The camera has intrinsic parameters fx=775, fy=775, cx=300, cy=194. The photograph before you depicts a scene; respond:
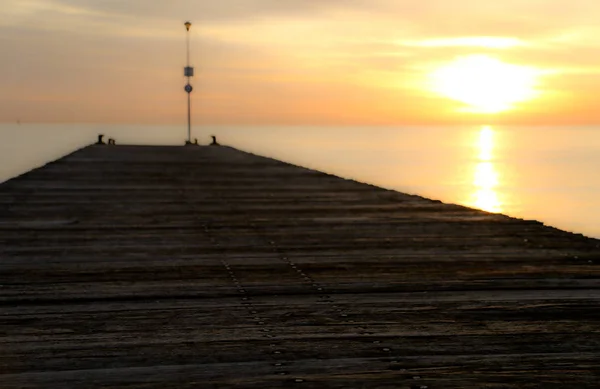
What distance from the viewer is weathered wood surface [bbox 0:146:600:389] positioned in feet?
11.2

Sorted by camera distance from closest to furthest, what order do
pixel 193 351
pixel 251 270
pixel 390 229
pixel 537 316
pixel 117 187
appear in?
pixel 193 351 < pixel 537 316 < pixel 251 270 < pixel 390 229 < pixel 117 187

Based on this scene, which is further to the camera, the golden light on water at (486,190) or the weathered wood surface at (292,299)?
the golden light on water at (486,190)

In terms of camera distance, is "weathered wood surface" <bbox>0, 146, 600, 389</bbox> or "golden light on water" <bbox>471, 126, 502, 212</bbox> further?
"golden light on water" <bbox>471, 126, 502, 212</bbox>

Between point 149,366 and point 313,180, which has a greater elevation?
point 313,180

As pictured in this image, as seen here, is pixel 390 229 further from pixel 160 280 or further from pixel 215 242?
pixel 160 280

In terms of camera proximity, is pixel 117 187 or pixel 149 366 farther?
pixel 117 187

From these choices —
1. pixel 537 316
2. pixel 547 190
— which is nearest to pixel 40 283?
pixel 537 316

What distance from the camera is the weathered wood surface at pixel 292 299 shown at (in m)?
3.41

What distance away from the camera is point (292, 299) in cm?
469

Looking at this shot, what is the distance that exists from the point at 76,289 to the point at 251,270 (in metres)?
1.26

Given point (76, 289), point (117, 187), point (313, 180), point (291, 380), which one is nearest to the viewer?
point (291, 380)

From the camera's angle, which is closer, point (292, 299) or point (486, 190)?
point (292, 299)

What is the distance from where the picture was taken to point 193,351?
364cm

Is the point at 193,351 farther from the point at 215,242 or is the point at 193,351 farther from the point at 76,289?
the point at 215,242
